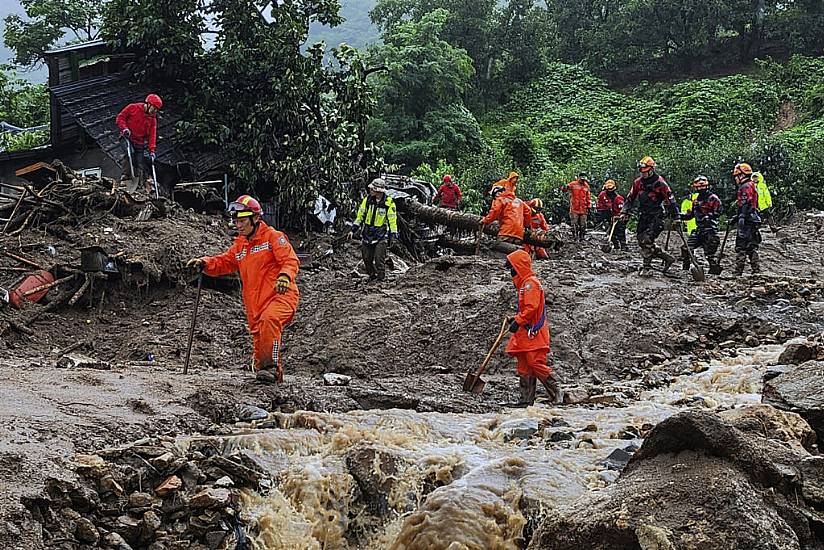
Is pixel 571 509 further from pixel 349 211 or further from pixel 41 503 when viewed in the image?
pixel 349 211

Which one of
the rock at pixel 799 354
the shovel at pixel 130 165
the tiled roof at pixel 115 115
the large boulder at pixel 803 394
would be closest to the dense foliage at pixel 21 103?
the tiled roof at pixel 115 115

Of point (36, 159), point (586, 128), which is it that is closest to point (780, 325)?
point (36, 159)

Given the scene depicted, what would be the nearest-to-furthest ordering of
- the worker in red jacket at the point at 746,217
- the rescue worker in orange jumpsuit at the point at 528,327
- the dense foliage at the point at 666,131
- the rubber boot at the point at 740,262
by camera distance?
the rescue worker in orange jumpsuit at the point at 528,327
the worker in red jacket at the point at 746,217
the rubber boot at the point at 740,262
the dense foliage at the point at 666,131

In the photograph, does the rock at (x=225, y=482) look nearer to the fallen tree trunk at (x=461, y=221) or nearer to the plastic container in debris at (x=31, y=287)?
the plastic container in debris at (x=31, y=287)

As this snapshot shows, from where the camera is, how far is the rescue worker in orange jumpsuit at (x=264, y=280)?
7.78 metres

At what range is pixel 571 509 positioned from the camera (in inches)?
179

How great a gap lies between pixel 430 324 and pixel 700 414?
23.7 feet

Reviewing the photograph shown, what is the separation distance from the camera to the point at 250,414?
7.03 meters

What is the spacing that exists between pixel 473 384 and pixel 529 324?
1.26 meters

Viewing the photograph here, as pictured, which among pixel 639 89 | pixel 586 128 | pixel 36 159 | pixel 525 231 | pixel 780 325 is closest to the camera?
pixel 780 325

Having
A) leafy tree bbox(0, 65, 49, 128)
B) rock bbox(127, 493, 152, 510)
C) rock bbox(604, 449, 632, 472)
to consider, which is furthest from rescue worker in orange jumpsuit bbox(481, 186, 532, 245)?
leafy tree bbox(0, 65, 49, 128)

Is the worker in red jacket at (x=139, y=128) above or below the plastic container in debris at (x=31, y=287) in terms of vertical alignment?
above

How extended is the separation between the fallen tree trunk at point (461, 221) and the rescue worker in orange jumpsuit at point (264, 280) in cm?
858

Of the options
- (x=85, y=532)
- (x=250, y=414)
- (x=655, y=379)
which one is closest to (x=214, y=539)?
(x=85, y=532)
